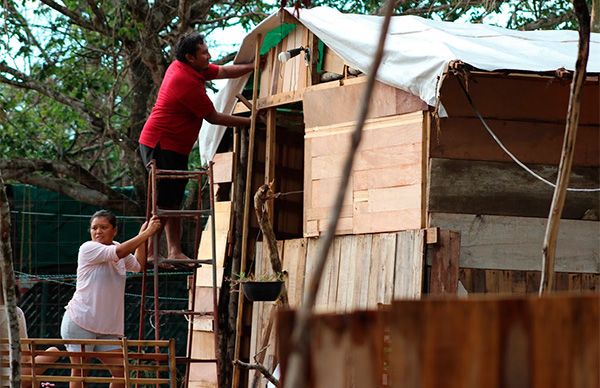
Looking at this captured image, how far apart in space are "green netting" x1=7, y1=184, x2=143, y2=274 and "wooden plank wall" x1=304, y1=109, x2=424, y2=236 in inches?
226

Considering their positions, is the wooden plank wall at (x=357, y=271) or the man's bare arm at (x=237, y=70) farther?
the man's bare arm at (x=237, y=70)

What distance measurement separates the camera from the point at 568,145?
453cm

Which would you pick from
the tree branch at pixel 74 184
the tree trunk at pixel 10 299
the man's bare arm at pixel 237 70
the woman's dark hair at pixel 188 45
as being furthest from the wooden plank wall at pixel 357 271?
the tree branch at pixel 74 184

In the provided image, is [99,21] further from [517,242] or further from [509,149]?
[517,242]

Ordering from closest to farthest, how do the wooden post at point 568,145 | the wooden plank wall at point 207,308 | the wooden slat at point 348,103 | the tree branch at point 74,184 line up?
the wooden post at point 568,145, the wooden slat at point 348,103, the wooden plank wall at point 207,308, the tree branch at point 74,184

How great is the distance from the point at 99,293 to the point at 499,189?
314 centimetres

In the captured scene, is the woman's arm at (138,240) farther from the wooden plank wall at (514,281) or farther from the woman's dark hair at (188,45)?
the wooden plank wall at (514,281)

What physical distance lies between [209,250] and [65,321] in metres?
3.00

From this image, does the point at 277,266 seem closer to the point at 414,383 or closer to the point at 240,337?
→ the point at 240,337

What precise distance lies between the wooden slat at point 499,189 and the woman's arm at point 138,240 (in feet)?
7.06

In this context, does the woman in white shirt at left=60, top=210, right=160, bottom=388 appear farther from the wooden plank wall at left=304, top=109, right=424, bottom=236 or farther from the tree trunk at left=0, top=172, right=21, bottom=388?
the tree trunk at left=0, top=172, right=21, bottom=388

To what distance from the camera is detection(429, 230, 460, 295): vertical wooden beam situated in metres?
8.23

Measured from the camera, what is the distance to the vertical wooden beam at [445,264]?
823cm

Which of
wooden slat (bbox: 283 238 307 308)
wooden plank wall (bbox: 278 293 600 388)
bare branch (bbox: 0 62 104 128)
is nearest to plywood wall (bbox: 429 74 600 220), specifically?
wooden slat (bbox: 283 238 307 308)
